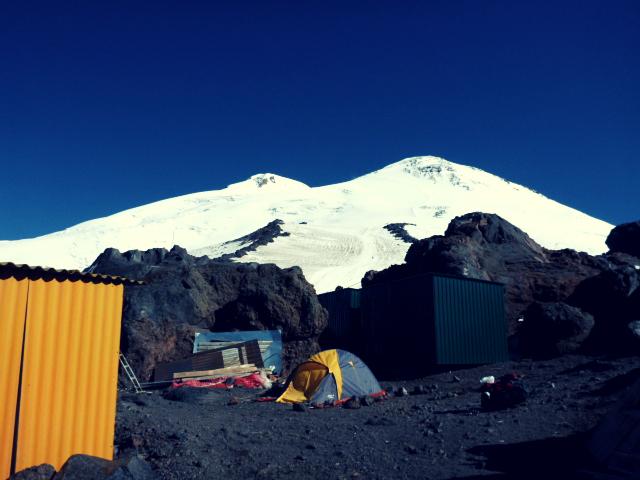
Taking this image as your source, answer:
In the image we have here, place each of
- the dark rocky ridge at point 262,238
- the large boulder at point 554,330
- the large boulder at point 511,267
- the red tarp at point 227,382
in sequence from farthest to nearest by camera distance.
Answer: the dark rocky ridge at point 262,238 → the large boulder at point 511,267 → the large boulder at point 554,330 → the red tarp at point 227,382

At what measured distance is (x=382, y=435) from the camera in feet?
34.5

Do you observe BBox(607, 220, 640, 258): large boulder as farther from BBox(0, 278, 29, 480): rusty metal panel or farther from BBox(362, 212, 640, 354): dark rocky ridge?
BBox(0, 278, 29, 480): rusty metal panel

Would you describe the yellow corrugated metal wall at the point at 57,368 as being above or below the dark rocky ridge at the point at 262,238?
below

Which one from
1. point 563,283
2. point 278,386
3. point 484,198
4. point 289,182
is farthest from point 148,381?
point 289,182

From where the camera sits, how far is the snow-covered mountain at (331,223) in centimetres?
5875

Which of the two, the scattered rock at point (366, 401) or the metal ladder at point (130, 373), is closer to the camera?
the scattered rock at point (366, 401)

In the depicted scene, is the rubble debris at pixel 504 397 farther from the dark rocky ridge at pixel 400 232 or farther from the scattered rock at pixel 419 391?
the dark rocky ridge at pixel 400 232

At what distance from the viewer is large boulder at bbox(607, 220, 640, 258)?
1403 inches

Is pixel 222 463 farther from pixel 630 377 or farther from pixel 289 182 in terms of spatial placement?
pixel 289 182

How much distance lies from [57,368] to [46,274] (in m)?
1.19

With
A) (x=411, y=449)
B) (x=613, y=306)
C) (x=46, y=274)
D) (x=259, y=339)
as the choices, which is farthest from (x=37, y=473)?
(x=613, y=306)

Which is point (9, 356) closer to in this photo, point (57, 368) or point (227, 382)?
point (57, 368)

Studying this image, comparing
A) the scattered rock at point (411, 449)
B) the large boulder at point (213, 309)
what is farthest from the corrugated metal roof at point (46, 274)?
the large boulder at point (213, 309)

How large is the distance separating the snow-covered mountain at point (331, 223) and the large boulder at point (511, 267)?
14.4m
